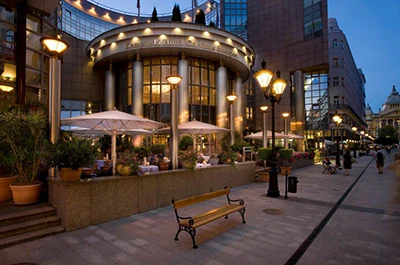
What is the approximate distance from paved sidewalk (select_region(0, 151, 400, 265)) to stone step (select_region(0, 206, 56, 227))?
818 mm

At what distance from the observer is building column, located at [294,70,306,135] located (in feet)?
139

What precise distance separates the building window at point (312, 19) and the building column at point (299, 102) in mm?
6564

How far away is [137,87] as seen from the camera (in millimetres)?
25625

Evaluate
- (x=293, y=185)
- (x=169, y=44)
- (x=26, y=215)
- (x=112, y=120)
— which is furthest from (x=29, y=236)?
(x=169, y=44)

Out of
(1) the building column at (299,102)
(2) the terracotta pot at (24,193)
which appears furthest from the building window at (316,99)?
(2) the terracotta pot at (24,193)

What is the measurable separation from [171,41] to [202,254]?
75.0 feet

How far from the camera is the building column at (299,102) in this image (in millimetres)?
42219

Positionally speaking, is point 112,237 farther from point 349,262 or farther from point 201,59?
point 201,59

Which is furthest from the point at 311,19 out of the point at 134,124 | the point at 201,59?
the point at 134,124

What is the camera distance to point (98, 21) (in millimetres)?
42938

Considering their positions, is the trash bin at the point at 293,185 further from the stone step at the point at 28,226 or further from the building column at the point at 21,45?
the building column at the point at 21,45

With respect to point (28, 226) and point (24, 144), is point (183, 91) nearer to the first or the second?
point (24, 144)

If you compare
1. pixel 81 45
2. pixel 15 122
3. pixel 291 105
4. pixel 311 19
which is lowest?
pixel 15 122

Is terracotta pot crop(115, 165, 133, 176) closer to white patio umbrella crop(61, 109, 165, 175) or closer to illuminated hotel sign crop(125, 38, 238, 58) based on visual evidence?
white patio umbrella crop(61, 109, 165, 175)
